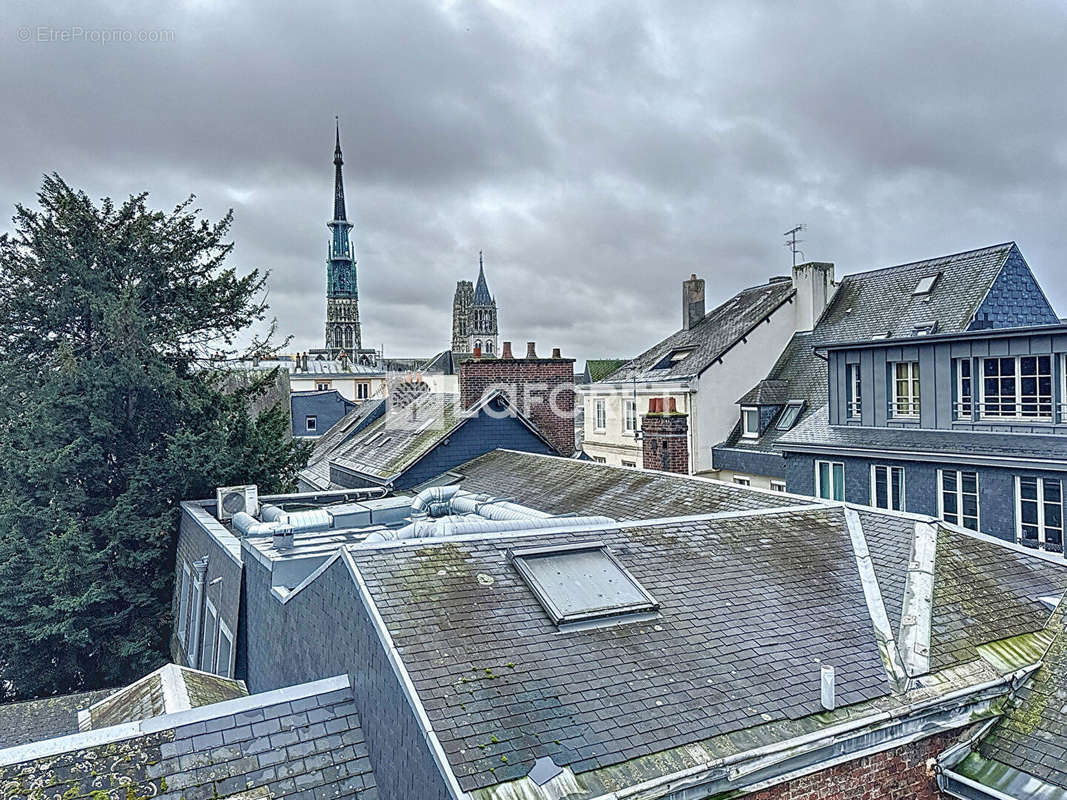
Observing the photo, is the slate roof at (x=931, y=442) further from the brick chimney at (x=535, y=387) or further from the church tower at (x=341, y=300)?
the church tower at (x=341, y=300)

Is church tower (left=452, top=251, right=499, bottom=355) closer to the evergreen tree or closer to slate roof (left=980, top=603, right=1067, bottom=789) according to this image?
the evergreen tree

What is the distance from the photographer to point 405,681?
554cm

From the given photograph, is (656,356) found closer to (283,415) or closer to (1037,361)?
(283,415)

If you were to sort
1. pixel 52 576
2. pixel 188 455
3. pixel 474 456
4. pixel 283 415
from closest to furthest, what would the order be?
1. pixel 52 576
2. pixel 188 455
3. pixel 474 456
4. pixel 283 415

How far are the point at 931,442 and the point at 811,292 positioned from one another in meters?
12.5

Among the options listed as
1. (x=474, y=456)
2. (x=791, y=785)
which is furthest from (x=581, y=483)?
(x=791, y=785)

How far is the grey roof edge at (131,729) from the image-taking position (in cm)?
566

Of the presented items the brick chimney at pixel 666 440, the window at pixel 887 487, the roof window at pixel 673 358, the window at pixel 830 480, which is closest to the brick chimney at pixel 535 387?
the brick chimney at pixel 666 440

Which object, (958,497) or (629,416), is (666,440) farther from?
(629,416)

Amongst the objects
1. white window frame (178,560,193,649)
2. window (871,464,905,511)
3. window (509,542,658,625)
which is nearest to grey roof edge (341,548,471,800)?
window (509,542,658,625)

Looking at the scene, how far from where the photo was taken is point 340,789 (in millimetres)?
5914

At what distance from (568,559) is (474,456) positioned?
47.3ft

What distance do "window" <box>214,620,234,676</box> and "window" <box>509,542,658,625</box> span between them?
6.52 meters

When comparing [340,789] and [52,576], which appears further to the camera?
[52,576]
